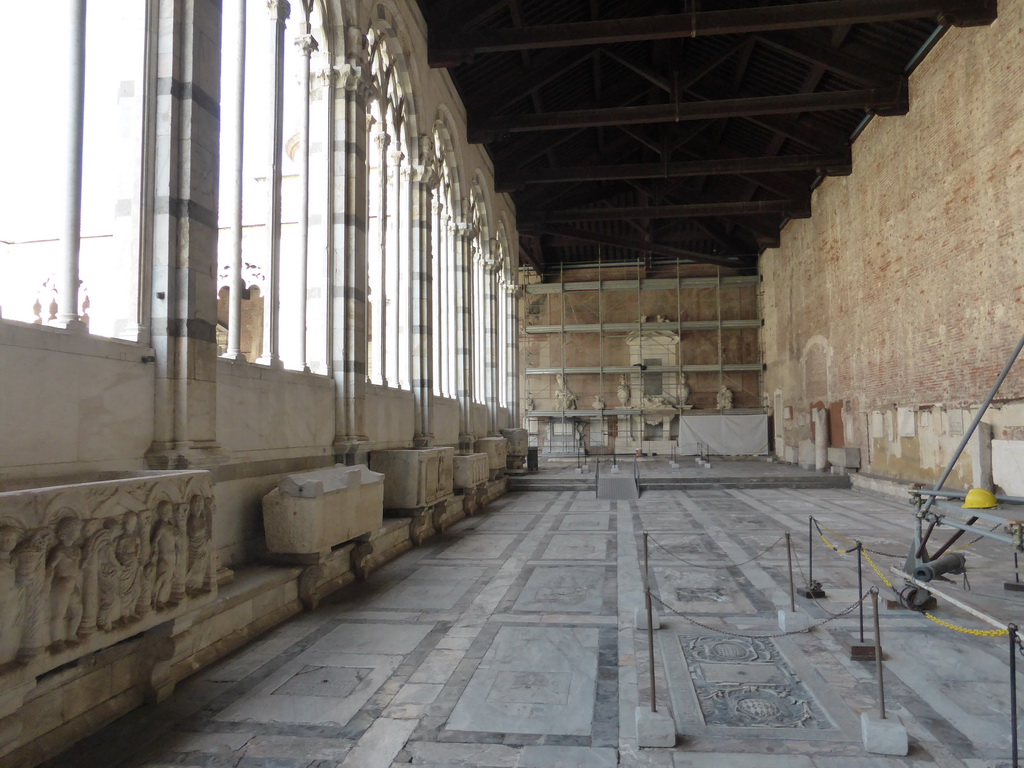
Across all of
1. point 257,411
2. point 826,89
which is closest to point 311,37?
point 257,411

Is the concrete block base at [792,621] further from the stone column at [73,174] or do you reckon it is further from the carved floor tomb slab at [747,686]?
the stone column at [73,174]

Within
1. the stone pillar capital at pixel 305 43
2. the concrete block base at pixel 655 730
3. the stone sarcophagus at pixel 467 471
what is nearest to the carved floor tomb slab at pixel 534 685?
the concrete block base at pixel 655 730

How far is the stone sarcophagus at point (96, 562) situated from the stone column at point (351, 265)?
377 cm

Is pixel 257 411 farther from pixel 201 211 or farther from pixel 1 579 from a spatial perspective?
pixel 1 579

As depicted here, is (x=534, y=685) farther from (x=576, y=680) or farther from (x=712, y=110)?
(x=712, y=110)

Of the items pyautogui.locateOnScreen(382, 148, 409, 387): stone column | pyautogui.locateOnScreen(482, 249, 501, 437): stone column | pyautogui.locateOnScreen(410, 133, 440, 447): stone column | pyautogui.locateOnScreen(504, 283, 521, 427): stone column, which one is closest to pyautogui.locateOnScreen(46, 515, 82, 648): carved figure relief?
pyautogui.locateOnScreen(382, 148, 409, 387): stone column

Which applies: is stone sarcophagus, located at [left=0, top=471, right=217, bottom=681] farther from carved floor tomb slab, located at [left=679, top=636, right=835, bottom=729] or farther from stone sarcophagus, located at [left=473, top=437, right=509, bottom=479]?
stone sarcophagus, located at [left=473, top=437, right=509, bottom=479]

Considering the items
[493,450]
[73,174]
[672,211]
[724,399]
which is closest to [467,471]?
[493,450]

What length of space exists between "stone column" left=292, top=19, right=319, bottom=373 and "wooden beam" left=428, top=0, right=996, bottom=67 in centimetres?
512

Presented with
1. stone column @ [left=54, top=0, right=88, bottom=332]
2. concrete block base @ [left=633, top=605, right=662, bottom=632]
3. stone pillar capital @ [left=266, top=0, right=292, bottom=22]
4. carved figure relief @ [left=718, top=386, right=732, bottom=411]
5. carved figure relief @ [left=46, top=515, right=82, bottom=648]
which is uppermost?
stone pillar capital @ [left=266, top=0, right=292, bottom=22]

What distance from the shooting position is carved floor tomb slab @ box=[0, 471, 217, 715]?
10.4 ft

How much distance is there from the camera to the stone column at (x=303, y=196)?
778 centimetres

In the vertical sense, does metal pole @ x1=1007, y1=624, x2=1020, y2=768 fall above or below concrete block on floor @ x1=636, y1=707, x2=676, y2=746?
above

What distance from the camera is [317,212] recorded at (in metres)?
8.59
